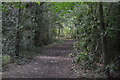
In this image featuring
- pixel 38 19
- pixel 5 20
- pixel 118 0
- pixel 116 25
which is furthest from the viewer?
pixel 38 19

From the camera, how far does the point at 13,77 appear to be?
6.64 m

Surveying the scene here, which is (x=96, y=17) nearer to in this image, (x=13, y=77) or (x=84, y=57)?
(x=84, y=57)

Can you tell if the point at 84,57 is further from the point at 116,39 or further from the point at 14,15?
the point at 14,15

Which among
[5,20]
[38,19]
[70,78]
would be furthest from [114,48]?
[38,19]

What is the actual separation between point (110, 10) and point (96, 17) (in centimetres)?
65

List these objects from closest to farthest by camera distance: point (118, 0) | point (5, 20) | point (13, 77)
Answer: point (118, 0) < point (13, 77) < point (5, 20)

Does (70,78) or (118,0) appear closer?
(118,0)

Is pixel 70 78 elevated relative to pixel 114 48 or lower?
lower

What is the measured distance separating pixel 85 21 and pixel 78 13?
42.8 inches

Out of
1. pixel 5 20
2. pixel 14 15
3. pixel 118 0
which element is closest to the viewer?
pixel 118 0

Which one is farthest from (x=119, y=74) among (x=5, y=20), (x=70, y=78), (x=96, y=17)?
Answer: (x=5, y=20)

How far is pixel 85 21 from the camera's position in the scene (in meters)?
6.80

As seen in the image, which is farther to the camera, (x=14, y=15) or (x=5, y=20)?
(x=14, y=15)

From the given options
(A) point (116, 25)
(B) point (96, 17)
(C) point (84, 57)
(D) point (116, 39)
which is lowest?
(C) point (84, 57)
